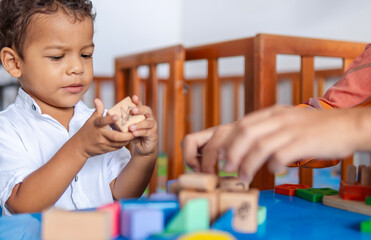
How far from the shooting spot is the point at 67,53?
0.85 meters

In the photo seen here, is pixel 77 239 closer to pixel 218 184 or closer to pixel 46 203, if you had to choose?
pixel 218 184

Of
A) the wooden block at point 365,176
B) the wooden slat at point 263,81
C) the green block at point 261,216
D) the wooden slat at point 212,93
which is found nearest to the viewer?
the green block at point 261,216

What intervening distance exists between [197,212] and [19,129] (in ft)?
2.05

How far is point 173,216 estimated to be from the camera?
0.43 m

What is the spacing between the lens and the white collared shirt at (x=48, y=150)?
82cm

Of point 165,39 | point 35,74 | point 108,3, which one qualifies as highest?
point 108,3

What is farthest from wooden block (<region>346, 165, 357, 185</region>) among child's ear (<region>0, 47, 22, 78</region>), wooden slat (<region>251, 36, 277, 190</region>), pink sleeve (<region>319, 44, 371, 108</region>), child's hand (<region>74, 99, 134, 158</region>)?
child's ear (<region>0, 47, 22, 78</region>)

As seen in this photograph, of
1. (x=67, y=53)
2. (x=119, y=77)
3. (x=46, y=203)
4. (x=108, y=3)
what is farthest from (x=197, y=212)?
(x=108, y=3)

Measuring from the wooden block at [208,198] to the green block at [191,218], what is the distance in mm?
22

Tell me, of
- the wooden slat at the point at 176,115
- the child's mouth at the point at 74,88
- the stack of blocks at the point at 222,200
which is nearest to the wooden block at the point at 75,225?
the stack of blocks at the point at 222,200

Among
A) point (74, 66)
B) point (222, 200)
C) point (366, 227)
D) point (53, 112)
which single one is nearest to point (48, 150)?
point (53, 112)

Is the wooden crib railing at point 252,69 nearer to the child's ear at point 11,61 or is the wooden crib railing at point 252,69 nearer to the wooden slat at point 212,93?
the wooden slat at point 212,93

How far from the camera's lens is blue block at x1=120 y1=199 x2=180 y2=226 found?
43 cm

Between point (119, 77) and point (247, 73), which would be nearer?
point (247, 73)
